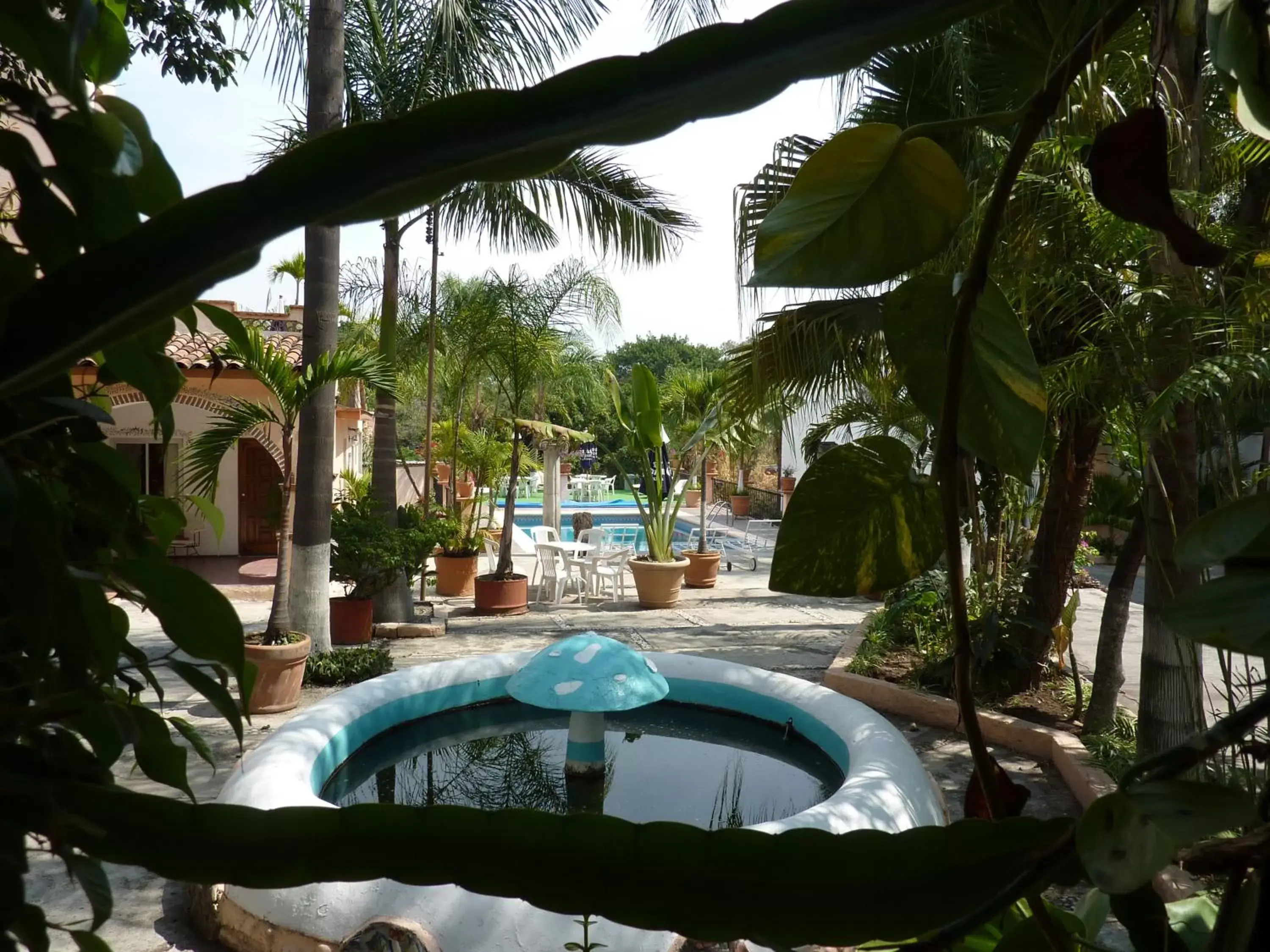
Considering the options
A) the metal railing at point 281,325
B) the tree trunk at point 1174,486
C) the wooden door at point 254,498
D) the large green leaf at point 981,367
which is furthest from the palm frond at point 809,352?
the metal railing at point 281,325

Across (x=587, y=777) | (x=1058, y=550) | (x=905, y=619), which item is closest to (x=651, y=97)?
(x=587, y=777)

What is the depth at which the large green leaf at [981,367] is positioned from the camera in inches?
15.0

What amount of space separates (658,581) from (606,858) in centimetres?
1005

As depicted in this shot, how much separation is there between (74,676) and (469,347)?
10709 millimetres

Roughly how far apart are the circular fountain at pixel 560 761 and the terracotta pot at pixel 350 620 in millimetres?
1923

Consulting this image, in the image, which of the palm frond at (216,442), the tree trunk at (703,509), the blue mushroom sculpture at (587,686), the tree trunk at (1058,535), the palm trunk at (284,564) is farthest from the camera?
the tree trunk at (703,509)

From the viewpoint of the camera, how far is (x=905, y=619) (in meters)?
7.85

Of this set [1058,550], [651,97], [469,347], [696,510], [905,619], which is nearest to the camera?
[651,97]

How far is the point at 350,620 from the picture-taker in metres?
8.03

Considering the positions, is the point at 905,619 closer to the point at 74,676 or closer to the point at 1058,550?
the point at 1058,550

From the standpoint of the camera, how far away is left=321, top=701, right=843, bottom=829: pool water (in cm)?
513

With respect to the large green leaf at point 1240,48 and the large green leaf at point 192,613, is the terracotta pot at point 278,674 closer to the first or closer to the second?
the large green leaf at point 192,613

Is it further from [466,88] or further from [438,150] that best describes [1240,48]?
[466,88]

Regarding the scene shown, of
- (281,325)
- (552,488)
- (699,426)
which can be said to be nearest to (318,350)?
(699,426)
